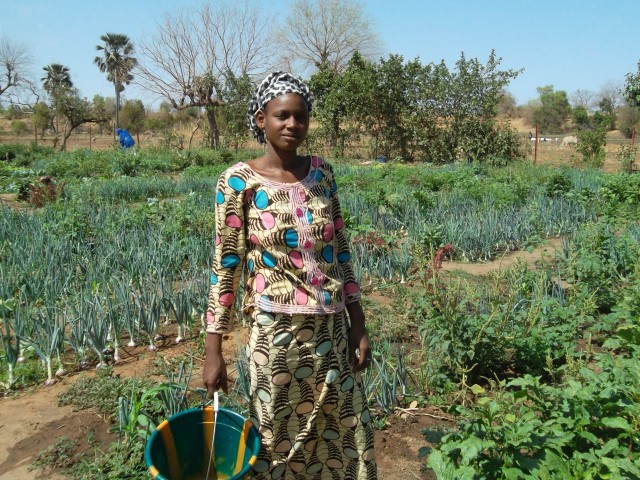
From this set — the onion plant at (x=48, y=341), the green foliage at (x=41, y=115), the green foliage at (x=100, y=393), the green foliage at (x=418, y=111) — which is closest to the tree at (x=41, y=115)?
the green foliage at (x=41, y=115)

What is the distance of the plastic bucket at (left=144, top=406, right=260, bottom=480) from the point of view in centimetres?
161

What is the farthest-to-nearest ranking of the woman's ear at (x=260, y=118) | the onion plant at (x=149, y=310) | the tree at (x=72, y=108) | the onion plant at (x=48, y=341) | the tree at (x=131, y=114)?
the tree at (x=131, y=114) < the tree at (x=72, y=108) < the onion plant at (x=149, y=310) < the onion plant at (x=48, y=341) < the woman's ear at (x=260, y=118)

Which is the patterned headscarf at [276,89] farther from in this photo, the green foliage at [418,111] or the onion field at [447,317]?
the green foliage at [418,111]

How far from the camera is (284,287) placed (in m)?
1.64

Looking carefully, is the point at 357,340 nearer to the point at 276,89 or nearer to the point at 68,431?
the point at 276,89

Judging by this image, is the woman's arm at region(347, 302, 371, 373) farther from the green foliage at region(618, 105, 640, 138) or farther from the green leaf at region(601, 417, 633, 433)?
the green foliage at region(618, 105, 640, 138)

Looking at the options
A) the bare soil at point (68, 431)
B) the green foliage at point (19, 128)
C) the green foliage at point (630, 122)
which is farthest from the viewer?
the green foliage at point (19, 128)

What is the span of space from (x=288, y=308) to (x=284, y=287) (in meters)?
0.06

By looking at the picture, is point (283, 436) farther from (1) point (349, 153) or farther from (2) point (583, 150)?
(1) point (349, 153)

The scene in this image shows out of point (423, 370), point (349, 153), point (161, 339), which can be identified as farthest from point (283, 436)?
point (349, 153)

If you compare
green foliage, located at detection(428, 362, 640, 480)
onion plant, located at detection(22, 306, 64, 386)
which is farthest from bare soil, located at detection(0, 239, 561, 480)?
green foliage, located at detection(428, 362, 640, 480)

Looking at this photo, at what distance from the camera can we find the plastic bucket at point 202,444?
1.61 meters

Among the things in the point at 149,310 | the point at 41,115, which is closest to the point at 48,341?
the point at 149,310

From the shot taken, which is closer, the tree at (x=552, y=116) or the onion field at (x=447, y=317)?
the onion field at (x=447, y=317)
